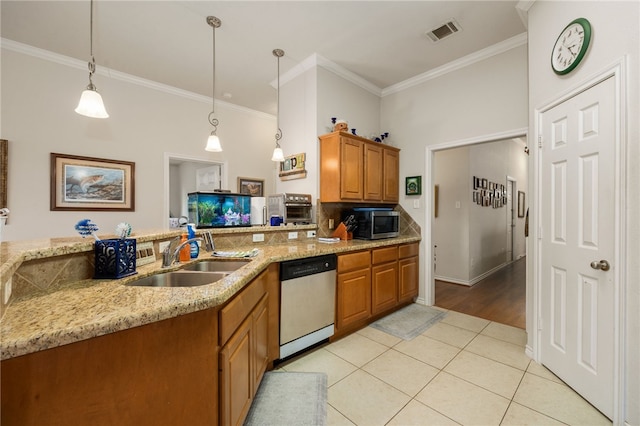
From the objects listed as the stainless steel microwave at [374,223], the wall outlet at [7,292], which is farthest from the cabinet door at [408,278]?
Result: the wall outlet at [7,292]

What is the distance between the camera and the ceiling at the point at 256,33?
2.37 m

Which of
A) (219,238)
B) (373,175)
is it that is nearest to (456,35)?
(373,175)

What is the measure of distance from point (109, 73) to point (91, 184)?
1.44 m

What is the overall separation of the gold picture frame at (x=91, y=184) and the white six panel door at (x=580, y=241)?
453 centimetres

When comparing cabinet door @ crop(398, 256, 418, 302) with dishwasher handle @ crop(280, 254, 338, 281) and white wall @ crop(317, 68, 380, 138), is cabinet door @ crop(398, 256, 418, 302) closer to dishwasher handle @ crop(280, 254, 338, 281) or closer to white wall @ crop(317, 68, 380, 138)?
dishwasher handle @ crop(280, 254, 338, 281)

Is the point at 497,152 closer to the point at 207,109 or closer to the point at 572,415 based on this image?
the point at 572,415

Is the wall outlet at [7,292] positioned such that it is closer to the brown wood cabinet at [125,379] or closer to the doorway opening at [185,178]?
the brown wood cabinet at [125,379]

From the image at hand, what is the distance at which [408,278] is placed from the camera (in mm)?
3369

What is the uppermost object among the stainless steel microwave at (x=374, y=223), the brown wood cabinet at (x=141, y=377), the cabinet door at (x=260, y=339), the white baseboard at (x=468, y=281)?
the stainless steel microwave at (x=374, y=223)

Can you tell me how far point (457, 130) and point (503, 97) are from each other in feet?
1.79

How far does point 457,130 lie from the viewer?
3271 mm

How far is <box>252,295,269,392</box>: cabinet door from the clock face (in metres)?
2.73

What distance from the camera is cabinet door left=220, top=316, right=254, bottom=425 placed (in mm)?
1179

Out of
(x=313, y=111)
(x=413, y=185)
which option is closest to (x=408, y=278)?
(x=413, y=185)
